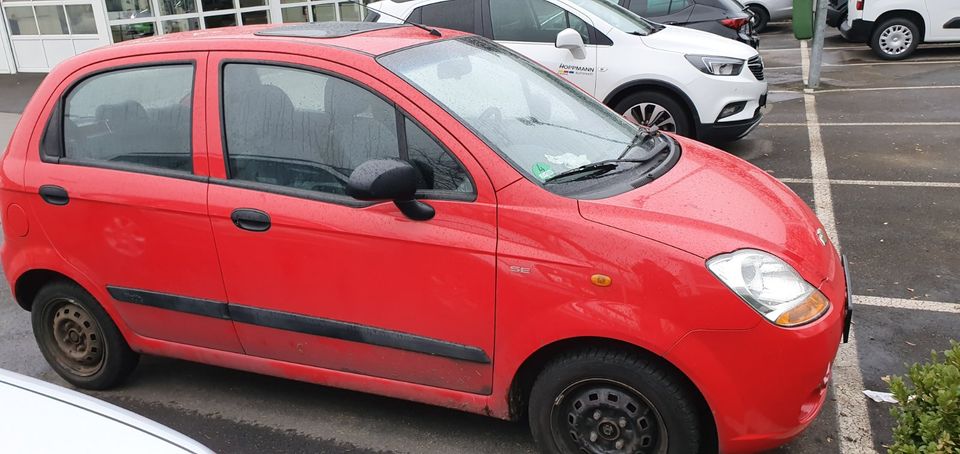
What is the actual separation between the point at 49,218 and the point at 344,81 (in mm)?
1603

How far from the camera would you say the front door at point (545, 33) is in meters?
7.32

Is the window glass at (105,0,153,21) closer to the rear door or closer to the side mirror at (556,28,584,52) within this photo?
the side mirror at (556,28,584,52)

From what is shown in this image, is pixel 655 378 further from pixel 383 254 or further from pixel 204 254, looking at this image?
pixel 204 254

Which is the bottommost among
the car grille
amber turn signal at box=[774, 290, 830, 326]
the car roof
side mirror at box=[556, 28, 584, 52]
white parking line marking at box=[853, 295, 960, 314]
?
white parking line marking at box=[853, 295, 960, 314]

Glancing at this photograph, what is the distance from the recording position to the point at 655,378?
271 cm

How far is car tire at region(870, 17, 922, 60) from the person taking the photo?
12.5 meters

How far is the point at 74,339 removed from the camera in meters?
3.88


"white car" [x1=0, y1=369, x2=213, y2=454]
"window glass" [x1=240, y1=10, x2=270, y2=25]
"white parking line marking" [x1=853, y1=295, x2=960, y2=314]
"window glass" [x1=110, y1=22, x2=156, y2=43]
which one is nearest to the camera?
"white car" [x1=0, y1=369, x2=213, y2=454]

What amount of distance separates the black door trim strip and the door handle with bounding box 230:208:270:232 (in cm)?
36

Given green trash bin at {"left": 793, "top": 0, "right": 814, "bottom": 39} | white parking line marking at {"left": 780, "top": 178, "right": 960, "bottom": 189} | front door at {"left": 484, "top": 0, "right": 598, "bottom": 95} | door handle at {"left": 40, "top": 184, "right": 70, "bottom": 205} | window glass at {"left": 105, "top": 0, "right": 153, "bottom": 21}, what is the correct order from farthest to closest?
window glass at {"left": 105, "top": 0, "right": 153, "bottom": 21} → green trash bin at {"left": 793, "top": 0, "right": 814, "bottom": 39} → front door at {"left": 484, "top": 0, "right": 598, "bottom": 95} → white parking line marking at {"left": 780, "top": 178, "right": 960, "bottom": 189} → door handle at {"left": 40, "top": 184, "right": 70, "bottom": 205}

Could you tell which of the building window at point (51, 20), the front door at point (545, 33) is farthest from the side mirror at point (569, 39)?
the building window at point (51, 20)

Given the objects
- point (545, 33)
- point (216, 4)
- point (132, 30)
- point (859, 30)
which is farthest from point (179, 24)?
point (859, 30)

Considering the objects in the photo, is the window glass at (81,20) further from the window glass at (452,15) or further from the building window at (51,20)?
the window glass at (452,15)

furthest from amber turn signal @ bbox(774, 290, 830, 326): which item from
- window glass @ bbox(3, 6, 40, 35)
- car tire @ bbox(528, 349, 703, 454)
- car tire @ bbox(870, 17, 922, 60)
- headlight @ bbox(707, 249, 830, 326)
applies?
window glass @ bbox(3, 6, 40, 35)
